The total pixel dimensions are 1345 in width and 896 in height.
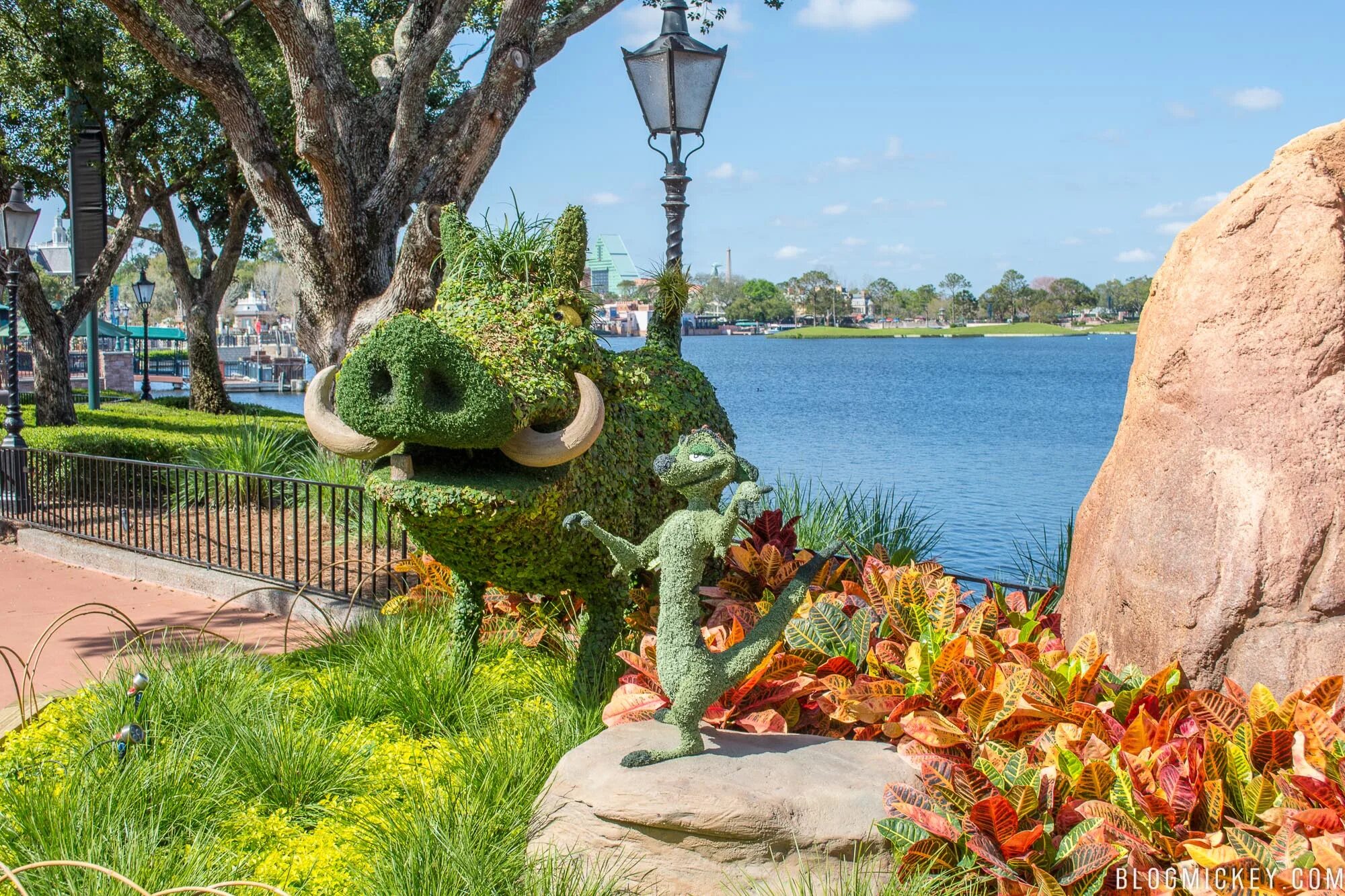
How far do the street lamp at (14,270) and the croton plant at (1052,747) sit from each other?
33.6ft

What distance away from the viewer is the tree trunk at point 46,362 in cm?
1484

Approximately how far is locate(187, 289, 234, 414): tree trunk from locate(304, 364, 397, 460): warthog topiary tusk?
19138 mm

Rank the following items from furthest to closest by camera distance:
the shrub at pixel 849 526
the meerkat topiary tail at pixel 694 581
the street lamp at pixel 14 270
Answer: the street lamp at pixel 14 270, the shrub at pixel 849 526, the meerkat topiary tail at pixel 694 581

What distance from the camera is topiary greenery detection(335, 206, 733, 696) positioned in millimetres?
3967

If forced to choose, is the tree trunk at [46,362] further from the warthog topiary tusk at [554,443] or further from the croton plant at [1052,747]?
the croton plant at [1052,747]

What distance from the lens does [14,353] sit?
38.0ft

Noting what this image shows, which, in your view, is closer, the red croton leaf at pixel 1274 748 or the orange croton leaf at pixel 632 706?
the red croton leaf at pixel 1274 748

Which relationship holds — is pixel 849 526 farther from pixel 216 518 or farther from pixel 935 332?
pixel 935 332

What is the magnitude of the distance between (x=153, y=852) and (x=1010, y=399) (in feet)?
133

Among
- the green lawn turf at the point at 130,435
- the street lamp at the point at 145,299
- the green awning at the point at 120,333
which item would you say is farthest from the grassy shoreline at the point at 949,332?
the green lawn turf at the point at 130,435

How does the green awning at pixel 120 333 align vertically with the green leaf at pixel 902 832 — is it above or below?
above

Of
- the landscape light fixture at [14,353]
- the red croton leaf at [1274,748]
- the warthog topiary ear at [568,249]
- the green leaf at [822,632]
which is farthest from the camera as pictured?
the landscape light fixture at [14,353]

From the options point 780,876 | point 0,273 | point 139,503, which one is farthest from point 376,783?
point 0,273

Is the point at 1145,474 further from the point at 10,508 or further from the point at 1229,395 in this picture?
the point at 10,508
